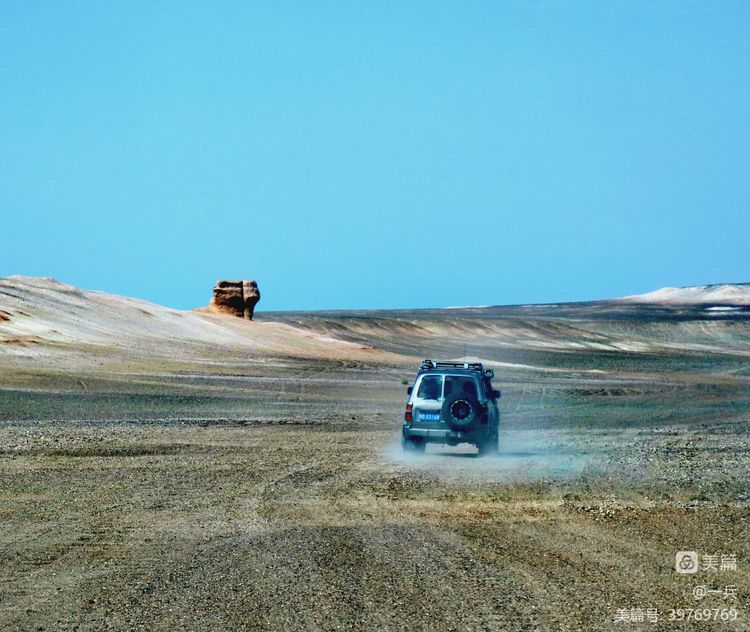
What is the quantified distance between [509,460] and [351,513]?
7.03m

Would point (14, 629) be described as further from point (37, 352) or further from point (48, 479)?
point (37, 352)

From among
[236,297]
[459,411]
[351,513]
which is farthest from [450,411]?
[236,297]

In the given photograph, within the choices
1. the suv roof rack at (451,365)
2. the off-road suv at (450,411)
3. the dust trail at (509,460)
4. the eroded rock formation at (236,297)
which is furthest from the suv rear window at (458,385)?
the eroded rock formation at (236,297)

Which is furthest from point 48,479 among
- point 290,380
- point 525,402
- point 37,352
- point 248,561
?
point 37,352

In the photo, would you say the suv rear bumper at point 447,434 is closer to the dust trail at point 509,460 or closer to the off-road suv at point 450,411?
the off-road suv at point 450,411

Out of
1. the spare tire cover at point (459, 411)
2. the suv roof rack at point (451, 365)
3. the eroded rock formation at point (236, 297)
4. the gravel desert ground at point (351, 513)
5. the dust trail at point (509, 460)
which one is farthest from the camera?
the eroded rock formation at point (236, 297)

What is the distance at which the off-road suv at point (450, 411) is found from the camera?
68.7ft

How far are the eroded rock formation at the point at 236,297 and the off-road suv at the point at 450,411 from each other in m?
72.9

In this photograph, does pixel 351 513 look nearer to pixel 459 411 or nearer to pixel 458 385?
pixel 459 411

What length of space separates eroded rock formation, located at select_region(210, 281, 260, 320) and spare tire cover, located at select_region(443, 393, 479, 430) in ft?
242

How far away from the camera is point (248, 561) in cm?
1145

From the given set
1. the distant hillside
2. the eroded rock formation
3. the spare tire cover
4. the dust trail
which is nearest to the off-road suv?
the spare tire cover

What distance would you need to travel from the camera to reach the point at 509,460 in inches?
829

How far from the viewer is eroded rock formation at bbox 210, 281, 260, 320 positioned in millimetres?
93875
